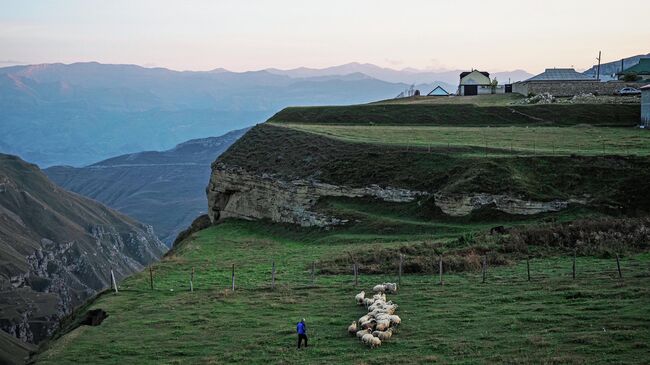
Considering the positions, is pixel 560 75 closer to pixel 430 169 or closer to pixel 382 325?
pixel 430 169

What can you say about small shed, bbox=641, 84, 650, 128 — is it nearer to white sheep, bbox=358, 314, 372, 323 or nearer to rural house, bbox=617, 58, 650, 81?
rural house, bbox=617, 58, 650, 81

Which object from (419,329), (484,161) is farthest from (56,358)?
(484,161)

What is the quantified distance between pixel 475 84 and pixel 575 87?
63.5 ft

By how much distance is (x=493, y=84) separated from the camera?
376ft

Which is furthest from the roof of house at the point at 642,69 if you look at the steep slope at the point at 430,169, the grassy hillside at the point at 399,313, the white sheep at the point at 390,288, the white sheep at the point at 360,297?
the white sheep at the point at 360,297

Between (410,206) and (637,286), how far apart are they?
25.9 meters

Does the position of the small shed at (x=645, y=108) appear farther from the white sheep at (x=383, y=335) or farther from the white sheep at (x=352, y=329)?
the white sheep at (x=383, y=335)

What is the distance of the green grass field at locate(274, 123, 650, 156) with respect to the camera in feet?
191

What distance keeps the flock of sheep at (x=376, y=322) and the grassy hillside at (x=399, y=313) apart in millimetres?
385

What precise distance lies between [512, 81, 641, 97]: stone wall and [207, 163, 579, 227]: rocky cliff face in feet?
146

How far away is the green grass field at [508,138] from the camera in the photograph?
5816 centimetres

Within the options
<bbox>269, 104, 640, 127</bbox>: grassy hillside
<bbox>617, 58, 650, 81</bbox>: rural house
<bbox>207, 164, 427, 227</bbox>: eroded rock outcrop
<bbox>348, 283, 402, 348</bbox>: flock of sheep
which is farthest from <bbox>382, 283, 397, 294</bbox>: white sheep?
<bbox>617, 58, 650, 81</bbox>: rural house

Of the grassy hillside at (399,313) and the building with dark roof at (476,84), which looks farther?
the building with dark roof at (476,84)

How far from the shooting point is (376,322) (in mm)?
27016
